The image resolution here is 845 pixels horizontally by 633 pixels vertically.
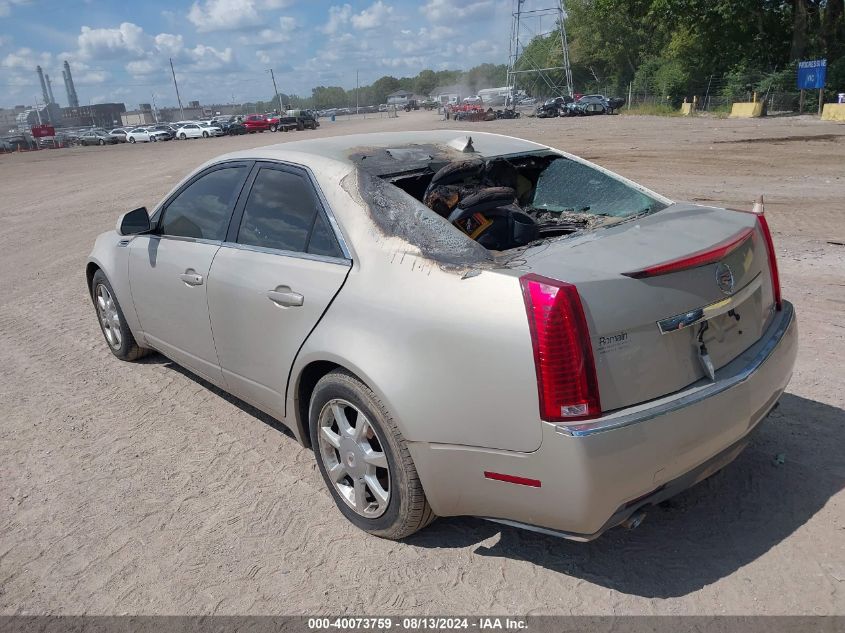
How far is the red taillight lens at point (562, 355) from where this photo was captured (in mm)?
2297

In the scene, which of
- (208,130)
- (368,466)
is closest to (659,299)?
(368,466)

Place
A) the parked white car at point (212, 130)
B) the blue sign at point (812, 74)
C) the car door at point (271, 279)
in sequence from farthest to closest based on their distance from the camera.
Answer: the parked white car at point (212, 130) < the blue sign at point (812, 74) < the car door at point (271, 279)

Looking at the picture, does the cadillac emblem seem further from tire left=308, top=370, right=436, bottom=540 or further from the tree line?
the tree line

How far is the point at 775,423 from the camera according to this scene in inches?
149

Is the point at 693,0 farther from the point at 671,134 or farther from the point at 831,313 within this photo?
the point at 831,313

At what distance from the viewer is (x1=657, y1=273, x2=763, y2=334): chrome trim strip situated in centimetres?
248

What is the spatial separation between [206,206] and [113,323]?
198 centimetres

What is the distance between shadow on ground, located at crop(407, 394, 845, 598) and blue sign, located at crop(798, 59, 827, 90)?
34.1 meters

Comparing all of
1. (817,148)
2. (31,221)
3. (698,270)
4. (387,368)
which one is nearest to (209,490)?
(387,368)

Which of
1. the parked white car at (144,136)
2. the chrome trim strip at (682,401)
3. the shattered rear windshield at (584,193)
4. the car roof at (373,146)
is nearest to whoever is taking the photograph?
the chrome trim strip at (682,401)

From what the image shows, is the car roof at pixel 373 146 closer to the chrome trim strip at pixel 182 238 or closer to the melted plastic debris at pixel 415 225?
the melted plastic debris at pixel 415 225

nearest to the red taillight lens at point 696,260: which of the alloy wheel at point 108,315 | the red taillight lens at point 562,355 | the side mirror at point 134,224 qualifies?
the red taillight lens at point 562,355

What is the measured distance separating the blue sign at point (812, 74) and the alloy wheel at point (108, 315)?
34.7m

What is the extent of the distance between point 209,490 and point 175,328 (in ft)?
4.00
